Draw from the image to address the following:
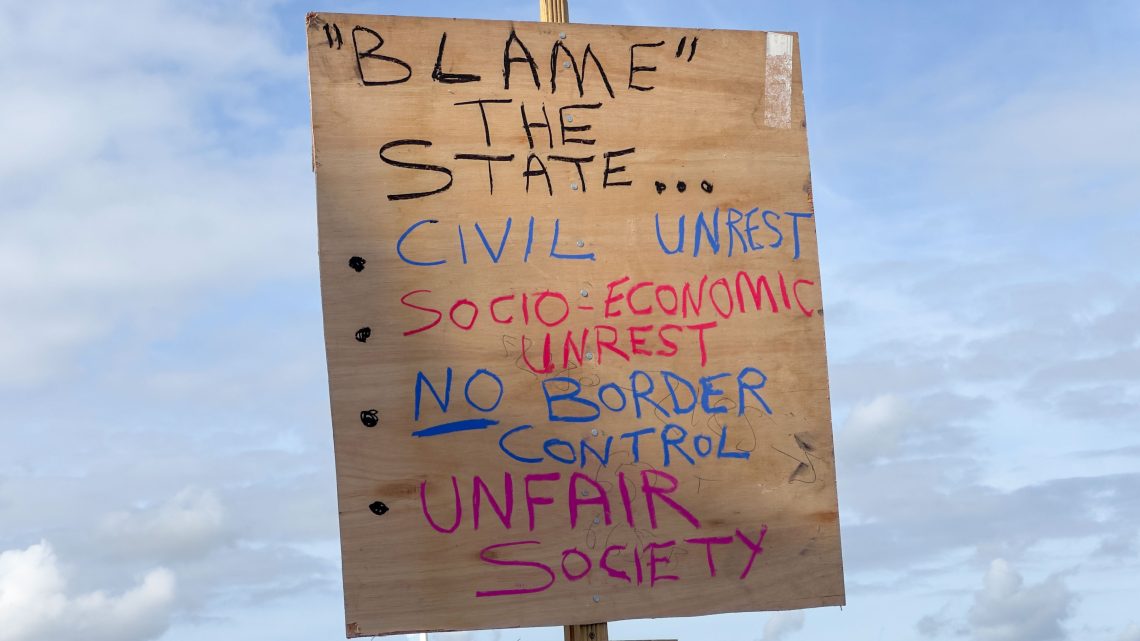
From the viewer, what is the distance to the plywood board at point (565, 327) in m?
3.63

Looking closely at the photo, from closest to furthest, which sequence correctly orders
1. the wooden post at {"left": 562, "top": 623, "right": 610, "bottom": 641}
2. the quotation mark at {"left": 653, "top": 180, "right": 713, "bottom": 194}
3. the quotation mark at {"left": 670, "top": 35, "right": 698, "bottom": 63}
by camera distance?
the wooden post at {"left": 562, "top": 623, "right": 610, "bottom": 641}
the quotation mark at {"left": 653, "top": 180, "right": 713, "bottom": 194}
the quotation mark at {"left": 670, "top": 35, "right": 698, "bottom": 63}

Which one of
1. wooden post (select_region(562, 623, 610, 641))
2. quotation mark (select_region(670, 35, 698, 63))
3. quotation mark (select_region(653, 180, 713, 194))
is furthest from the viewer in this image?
quotation mark (select_region(670, 35, 698, 63))

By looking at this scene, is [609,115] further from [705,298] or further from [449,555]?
[449,555]

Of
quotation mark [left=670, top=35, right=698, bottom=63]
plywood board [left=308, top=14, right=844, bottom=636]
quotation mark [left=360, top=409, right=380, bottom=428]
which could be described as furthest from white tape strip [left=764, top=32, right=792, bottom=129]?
quotation mark [left=360, top=409, right=380, bottom=428]

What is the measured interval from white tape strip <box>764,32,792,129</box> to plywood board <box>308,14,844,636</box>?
1cm

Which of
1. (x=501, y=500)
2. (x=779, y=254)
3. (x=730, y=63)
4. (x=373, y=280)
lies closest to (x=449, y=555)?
(x=501, y=500)

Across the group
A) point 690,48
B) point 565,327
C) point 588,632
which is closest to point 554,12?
point 690,48

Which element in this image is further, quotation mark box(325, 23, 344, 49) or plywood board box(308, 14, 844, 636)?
quotation mark box(325, 23, 344, 49)

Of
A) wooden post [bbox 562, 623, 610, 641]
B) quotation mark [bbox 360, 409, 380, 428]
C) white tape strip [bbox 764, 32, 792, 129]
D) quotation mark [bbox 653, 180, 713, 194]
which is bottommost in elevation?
wooden post [bbox 562, 623, 610, 641]

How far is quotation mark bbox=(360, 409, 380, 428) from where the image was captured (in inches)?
142

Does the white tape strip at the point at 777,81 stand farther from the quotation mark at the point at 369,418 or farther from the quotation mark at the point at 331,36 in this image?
the quotation mark at the point at 369,418

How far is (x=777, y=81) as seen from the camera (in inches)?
160

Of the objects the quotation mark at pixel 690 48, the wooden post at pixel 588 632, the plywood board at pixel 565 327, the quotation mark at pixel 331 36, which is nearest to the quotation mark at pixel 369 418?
the plywood board at pixel 565 327

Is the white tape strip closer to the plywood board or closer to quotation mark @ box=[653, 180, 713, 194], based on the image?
the plywood board
